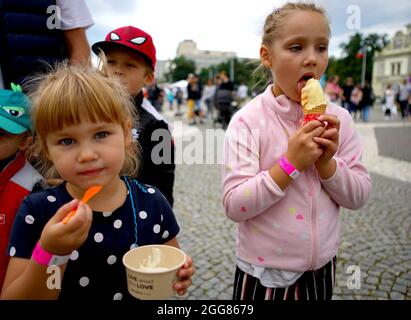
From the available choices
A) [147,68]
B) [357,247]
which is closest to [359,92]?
[357,247]

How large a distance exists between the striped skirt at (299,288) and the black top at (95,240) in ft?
1.63

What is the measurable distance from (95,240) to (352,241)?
3.00m

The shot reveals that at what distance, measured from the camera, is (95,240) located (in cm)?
126

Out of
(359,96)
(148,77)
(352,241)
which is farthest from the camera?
(359,96)

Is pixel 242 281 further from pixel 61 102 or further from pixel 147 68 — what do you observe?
pixel 147 68

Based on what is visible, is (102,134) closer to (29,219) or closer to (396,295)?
(29,219)

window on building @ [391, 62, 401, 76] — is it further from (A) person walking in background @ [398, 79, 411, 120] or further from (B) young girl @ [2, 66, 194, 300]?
(B) young girl @ [2, 66, 194, 300]

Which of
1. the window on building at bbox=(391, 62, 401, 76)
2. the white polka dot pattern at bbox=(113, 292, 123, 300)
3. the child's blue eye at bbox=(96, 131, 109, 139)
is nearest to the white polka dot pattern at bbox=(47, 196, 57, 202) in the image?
the child's blue eye at bbox=(96, 131, 109, 139)

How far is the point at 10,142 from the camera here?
5.01ft

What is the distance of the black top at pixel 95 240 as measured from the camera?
1.21m

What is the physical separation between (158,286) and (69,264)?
39cm

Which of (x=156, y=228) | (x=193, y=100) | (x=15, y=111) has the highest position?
(x=15, y=111)

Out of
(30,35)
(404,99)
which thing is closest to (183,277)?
(30,35)

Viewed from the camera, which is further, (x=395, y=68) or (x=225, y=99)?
(x=395, y=68)
